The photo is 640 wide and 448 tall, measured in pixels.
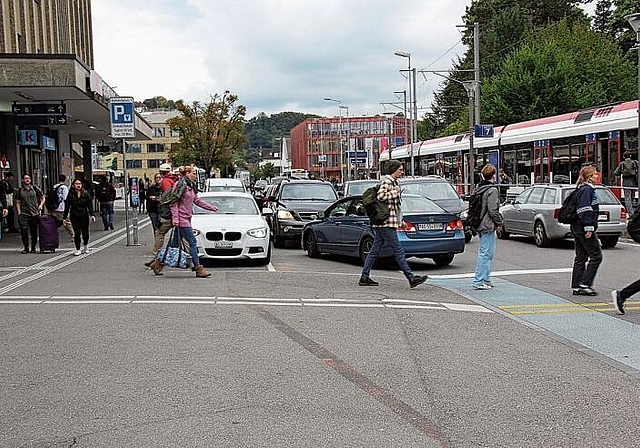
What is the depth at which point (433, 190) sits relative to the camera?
831 inches

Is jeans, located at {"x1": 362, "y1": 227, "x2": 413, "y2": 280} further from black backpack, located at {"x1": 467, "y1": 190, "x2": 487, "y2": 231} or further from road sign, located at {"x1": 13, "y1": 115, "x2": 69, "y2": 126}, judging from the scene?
road sign, located at {"x1": 13, "y1": 115, "x2": 69, "y2": 126}

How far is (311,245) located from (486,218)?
610 cm

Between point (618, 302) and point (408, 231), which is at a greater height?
point (408, 231)

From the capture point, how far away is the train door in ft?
92.1

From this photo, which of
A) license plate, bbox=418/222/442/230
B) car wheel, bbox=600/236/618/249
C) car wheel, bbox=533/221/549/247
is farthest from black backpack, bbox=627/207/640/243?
car wheel, bbox=600/236/618/249

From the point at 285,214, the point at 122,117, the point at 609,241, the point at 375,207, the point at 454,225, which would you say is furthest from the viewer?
the point at 122,117

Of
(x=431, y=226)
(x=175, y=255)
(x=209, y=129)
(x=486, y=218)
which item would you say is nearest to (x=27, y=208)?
(x=175, y=255)

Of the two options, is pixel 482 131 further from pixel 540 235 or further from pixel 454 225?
pixel 454 225

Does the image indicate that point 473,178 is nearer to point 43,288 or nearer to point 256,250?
point 256,250

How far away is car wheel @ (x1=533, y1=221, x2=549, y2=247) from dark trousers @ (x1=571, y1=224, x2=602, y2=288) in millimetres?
7690

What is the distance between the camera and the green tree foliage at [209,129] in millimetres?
61562

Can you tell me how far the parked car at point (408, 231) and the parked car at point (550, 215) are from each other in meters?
3.90

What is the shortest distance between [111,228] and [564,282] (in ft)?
59.6

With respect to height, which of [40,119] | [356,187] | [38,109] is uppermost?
[38,109]
